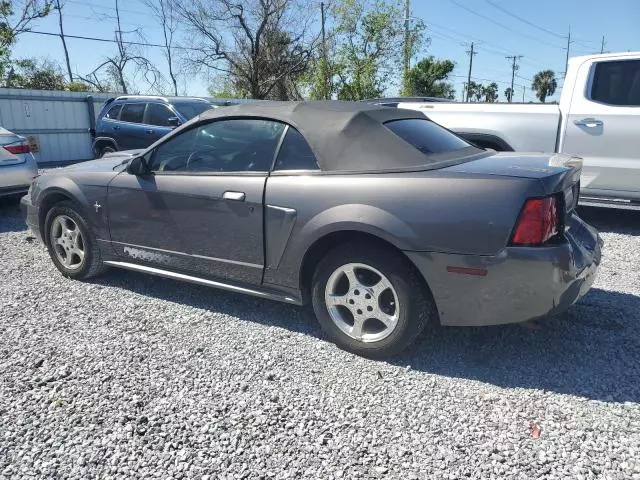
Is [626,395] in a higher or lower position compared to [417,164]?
lower

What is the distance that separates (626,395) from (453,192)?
55.9 inches

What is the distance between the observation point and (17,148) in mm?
7270

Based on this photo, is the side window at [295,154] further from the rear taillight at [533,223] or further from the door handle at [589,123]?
the door handle at [589,123]

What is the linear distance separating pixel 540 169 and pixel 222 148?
210cm

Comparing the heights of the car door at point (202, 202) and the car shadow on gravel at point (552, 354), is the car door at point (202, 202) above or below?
above

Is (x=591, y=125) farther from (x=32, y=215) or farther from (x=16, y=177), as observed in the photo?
(x=16, y=177)

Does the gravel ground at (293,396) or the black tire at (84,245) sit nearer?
the gravel ground at (293,396)

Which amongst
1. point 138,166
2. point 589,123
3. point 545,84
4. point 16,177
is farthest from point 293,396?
point 545,84

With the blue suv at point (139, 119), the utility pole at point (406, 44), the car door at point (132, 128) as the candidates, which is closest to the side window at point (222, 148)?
the blue suv at point (139, 119)

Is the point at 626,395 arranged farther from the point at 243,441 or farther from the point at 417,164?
the point at 243,441

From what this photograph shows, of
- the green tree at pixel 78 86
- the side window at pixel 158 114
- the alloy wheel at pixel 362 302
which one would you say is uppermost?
the green tree at pixel 78 86

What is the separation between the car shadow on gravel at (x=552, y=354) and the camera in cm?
288

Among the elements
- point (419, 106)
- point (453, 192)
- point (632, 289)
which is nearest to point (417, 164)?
point (453, 192)

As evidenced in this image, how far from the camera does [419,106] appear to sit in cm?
681
